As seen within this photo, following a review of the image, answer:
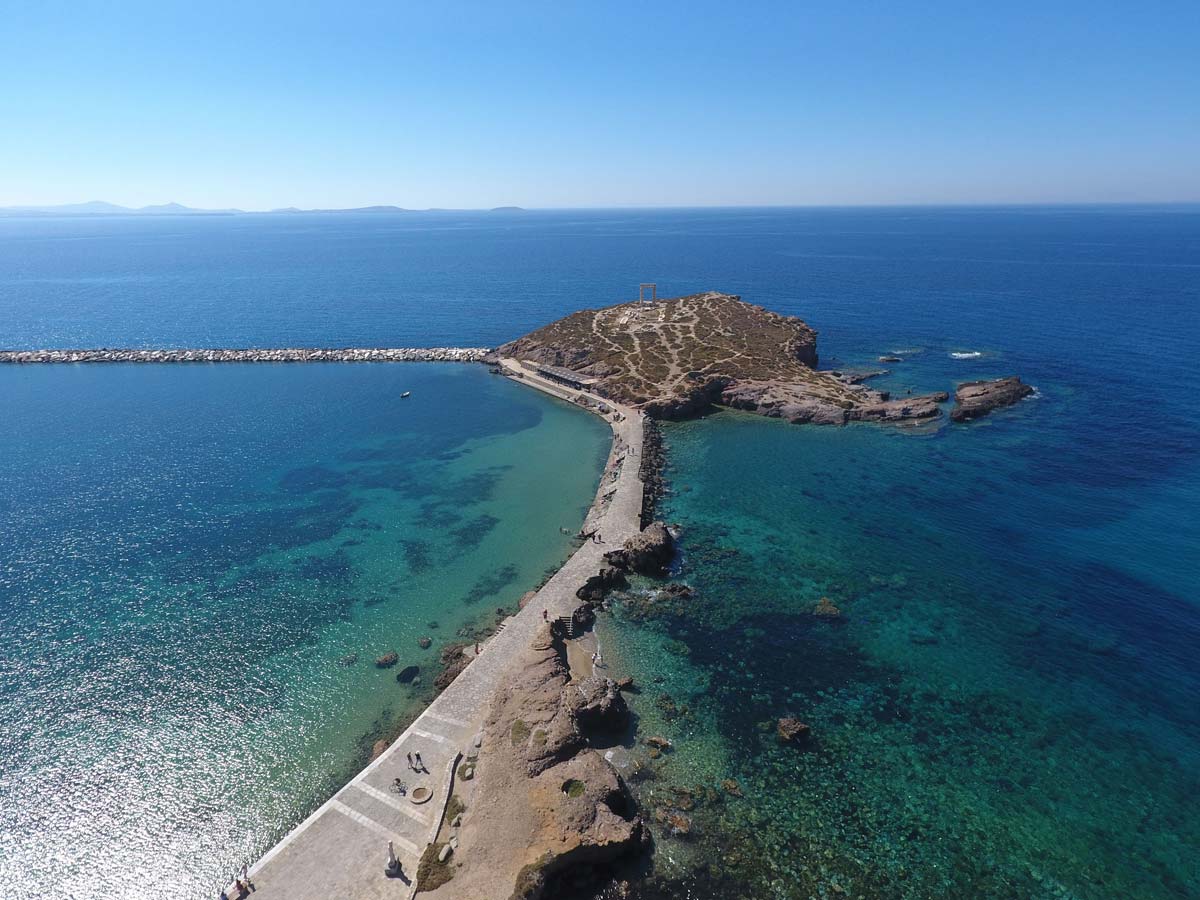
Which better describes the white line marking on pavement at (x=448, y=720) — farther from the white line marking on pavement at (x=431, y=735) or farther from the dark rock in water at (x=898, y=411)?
the dark rock in water at (x=898, y=411)

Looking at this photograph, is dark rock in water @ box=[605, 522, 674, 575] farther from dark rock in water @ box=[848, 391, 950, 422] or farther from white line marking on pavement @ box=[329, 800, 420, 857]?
dark rock in water @ box=[848, 391, 950, 422]

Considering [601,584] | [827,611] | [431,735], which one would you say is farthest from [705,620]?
[431,735]

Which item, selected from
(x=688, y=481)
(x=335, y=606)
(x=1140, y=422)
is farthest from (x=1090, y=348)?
(x=335, y=606)

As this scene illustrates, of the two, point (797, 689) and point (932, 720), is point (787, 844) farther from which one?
point (932, 720)


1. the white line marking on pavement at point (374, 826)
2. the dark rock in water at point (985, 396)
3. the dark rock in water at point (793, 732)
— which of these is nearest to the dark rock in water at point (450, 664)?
the white line marking on pavement at point (374, 826)

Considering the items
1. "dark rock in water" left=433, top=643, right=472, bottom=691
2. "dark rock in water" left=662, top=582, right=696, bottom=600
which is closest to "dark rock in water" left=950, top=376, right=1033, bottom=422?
"dark rock in water" left=662, top=582, right=696, bottom=600

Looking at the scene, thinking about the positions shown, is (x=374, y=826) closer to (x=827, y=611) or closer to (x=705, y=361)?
(x=827, y=611)
